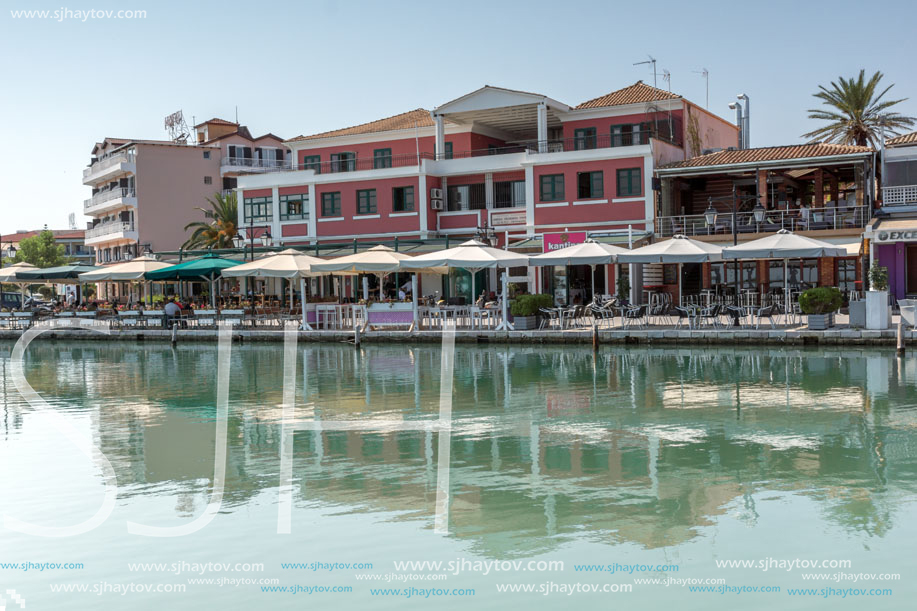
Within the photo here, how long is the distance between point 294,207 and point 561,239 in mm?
16889

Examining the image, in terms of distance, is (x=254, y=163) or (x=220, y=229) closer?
(x=220, y=229)

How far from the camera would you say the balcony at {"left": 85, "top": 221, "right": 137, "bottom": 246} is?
65.3 m

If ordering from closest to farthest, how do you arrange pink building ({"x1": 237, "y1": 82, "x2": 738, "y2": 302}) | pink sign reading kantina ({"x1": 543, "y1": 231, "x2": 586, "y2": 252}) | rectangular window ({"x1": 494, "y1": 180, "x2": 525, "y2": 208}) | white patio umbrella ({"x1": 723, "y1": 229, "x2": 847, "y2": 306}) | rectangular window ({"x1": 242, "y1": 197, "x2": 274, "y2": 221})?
white patio umbrella ({"x1": 723, "y1": 229, "x2": 847, "y2": 306}), pink sign reading kantina ({"x1": 543, "y1": 231, "x2": 586, "y2": 252}), pink building ({"x1": 237, "y1": 82, "x2": 738, "y2": 302}), rectangular window ({"x1": 494, "y1": 180, "x2": 525, "y2": 208}), rectangular window ({"x1": 242, "y1": 197, "x2": 274, "y2": 221})

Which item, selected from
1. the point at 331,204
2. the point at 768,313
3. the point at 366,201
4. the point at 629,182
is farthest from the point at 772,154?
the point at 331,204

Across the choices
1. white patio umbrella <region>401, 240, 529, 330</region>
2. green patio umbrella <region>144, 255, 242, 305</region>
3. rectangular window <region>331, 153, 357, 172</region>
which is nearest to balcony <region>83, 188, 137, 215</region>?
rectangular window <region>331, 153, 357, 172</region>

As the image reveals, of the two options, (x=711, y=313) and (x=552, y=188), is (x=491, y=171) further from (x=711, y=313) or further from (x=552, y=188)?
(x=711, y=313)

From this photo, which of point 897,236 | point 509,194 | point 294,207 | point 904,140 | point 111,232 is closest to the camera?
point 897,236

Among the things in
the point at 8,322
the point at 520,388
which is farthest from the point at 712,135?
the point at 8,322

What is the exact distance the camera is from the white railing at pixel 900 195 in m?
33.9

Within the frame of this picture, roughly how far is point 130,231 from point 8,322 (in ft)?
76.0

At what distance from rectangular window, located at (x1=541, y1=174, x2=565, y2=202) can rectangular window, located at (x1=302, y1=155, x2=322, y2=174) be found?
1288 centimetres

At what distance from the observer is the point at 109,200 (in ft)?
224

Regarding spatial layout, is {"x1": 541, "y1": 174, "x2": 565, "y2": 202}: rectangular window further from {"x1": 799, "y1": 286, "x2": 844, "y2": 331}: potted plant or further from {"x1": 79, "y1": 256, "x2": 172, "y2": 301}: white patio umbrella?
{"x1": 79, "y1": 256, "x2": 172, "y2": 301}: white patio umbrella

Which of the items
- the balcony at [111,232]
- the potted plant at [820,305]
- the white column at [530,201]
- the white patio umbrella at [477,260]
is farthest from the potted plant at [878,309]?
the balcony at [111,232]
